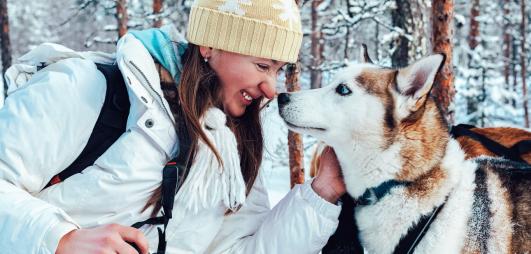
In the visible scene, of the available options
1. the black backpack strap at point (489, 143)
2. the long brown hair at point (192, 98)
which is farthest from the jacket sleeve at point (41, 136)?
the black backpack strap at point (489, 143)

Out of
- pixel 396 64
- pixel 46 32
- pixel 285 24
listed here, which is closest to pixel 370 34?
pixel 46 32

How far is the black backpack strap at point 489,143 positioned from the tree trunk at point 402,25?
315 centimetres

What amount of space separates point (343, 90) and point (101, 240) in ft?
4.07

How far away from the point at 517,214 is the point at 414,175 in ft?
1.40

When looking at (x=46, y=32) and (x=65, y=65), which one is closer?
(x=65, y=65)

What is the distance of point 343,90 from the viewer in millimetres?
2248

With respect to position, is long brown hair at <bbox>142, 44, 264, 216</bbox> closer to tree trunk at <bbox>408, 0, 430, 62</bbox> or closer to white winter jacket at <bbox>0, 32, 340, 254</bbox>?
white winter jacket at <bbox>0, 32, 340, 254</bbox>

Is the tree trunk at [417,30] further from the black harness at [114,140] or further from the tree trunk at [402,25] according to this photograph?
the black harness at [114,140]

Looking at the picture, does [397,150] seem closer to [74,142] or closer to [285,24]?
[285,24]

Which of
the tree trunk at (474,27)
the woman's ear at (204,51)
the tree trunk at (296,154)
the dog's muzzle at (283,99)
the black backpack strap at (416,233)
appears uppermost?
the tree trunk at (474,27)

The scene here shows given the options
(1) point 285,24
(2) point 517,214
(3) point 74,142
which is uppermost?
(1) point 285,24

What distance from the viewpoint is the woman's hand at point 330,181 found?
87.2 inches

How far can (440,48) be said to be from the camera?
4957 mm

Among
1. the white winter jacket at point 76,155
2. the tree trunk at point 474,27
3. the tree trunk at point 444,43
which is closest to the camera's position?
the white winter jacket at point 76,155
